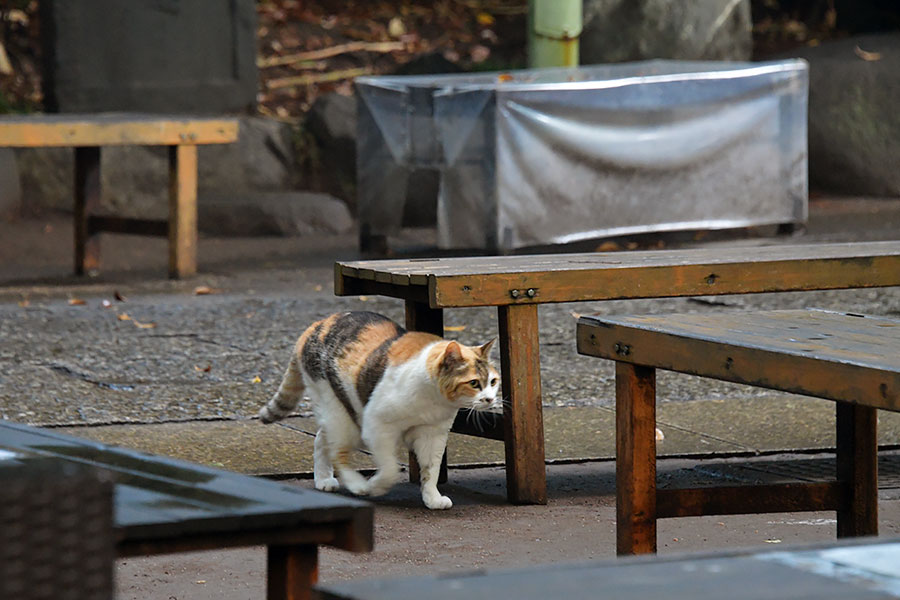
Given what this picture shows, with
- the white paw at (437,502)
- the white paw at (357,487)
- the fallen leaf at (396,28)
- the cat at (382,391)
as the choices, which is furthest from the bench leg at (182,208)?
the fallen leaf at (396,28)

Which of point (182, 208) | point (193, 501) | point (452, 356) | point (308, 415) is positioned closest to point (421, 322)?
point (452, 356)

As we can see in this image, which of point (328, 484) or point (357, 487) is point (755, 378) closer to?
point (357, 487)

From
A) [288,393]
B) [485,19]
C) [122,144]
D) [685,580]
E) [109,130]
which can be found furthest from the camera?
[485,19]

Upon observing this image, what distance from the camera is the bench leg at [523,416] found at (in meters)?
4.51

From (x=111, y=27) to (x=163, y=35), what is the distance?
44 cm

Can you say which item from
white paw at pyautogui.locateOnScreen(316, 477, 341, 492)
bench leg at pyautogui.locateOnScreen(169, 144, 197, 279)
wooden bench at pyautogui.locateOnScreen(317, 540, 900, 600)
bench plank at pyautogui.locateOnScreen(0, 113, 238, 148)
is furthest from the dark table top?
bench leg at pyautogui.locateOnScreen(169, 144, 197, 279)

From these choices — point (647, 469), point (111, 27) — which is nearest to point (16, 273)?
point (111, 27)

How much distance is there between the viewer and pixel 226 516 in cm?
207

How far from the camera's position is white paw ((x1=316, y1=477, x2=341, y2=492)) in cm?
457

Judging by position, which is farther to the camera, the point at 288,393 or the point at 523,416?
the point at 288,393

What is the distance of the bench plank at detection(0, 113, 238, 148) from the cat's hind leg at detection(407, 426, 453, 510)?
4430 mm

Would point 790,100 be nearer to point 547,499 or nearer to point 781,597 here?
point 547,499

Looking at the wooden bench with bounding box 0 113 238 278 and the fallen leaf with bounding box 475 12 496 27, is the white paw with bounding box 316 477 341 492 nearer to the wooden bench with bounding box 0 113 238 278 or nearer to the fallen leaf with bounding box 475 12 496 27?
the wooden bench with bounding box 0 113 238 278

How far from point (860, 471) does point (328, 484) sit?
1581 millimetres
